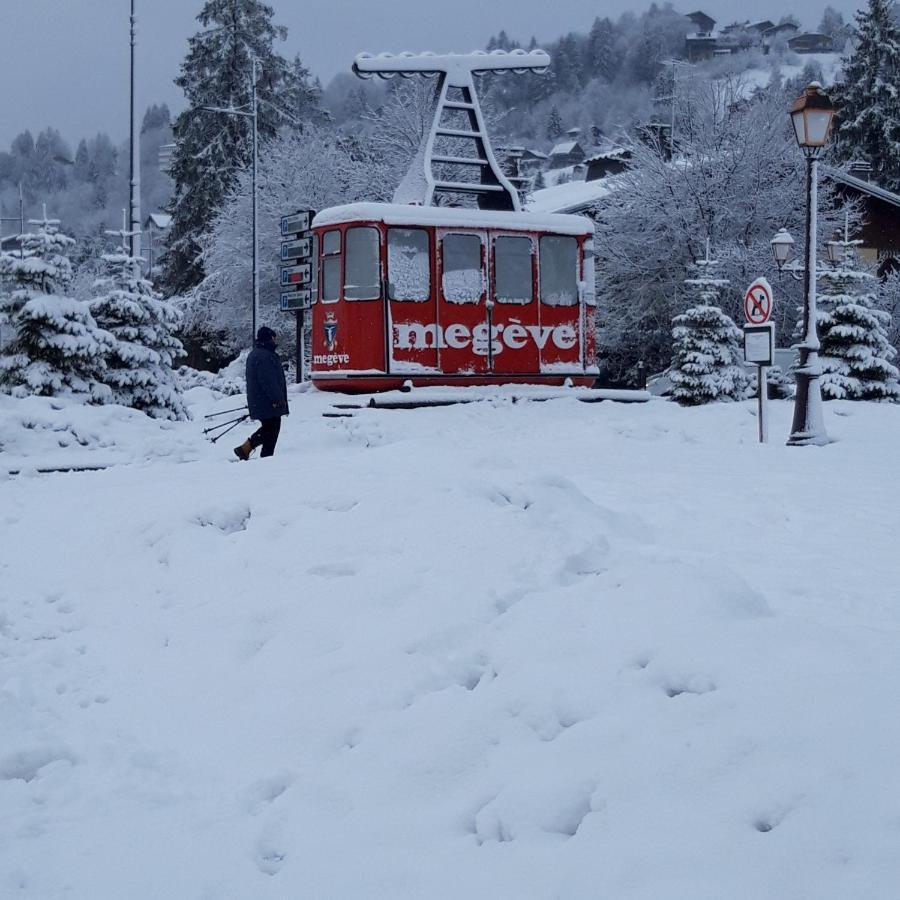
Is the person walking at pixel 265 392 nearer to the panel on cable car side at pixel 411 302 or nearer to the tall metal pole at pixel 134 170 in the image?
the panel on cable car side at pixel 411 302

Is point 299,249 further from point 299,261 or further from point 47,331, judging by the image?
→ point 47,331

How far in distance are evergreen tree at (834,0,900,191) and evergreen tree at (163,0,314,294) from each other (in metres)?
25.3

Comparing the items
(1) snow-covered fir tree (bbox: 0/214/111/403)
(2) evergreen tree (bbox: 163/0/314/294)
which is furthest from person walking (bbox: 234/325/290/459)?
(2) evergreen tree (bbox: 163/0/314/294)

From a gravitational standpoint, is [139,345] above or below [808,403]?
above

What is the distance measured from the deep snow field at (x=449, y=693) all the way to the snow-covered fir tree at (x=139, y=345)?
9.85 m

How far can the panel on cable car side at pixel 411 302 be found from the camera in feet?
60.3

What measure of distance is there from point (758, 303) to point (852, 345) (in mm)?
10620

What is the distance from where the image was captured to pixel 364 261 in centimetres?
1831

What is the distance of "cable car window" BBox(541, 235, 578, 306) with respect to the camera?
19766 mm

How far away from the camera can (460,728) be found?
4.55 meters

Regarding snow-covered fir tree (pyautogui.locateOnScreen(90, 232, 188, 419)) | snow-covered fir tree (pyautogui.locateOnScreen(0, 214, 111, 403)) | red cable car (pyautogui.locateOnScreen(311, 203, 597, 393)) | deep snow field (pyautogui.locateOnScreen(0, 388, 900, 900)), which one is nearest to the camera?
deep snow field (pyautogui.locateOnScreen(0, 388, 900, 900))

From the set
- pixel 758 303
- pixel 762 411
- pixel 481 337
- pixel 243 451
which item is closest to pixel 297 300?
pixel 481 337

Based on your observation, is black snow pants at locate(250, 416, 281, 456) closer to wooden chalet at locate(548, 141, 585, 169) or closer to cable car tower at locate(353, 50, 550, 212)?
cable car tower at locate(353, 50, 550, 212)

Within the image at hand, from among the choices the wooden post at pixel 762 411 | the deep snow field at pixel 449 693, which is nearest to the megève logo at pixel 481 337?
the wooden post at pixel 762 411
